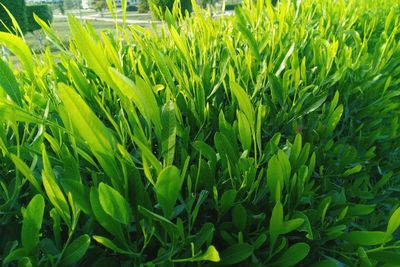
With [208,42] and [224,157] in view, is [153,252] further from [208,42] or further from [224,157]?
[208,42]

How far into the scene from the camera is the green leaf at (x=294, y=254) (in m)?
0.89

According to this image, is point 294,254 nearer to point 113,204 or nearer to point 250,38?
point 113,204

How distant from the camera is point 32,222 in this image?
0.73 meters

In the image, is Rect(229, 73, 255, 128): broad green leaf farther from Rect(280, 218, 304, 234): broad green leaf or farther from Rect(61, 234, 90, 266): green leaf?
Rect(61, 234, 90, 266): green leaf

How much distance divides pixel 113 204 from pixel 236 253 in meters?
0.33

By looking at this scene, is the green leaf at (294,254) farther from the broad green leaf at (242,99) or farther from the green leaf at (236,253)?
the broad green leaf at (242,99)

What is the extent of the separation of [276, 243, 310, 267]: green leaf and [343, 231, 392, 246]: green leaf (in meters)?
0.19

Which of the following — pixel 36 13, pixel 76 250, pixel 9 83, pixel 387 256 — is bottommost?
pixel 36 13

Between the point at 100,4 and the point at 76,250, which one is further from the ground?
the point at 76,250

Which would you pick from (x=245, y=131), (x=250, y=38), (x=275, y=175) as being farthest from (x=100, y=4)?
(x=275, y=175)

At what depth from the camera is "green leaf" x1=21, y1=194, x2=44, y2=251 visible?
0.72 meters

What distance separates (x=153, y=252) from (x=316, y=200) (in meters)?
0.63

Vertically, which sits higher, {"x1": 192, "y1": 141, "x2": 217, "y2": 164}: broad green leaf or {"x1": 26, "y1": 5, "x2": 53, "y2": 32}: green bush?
{"x1": 192, "y1": 141, "x2": 217, "y2": 164}: broad green leaf

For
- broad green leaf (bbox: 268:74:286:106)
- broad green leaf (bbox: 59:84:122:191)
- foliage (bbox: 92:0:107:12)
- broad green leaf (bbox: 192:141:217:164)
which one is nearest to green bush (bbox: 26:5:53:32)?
foliage (bbox: 92:0:107:12)
